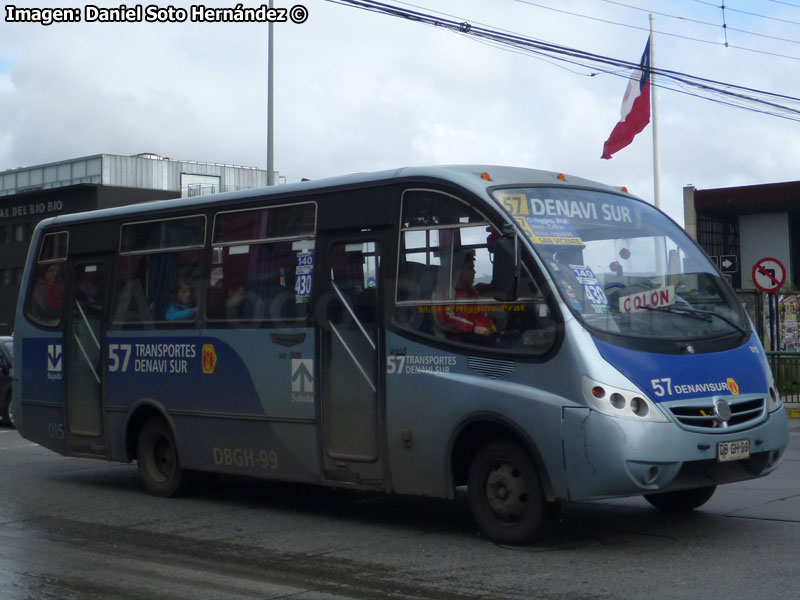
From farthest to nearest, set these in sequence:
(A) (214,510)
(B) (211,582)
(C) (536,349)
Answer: (A) (214,510)
(C) (536,349)
(B) (211,582)

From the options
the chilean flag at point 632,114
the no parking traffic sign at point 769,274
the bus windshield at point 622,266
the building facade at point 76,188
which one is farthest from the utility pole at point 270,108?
the building facade at point 76,188

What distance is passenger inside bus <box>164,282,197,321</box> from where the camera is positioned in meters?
11.1

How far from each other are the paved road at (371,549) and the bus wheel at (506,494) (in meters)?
0.14

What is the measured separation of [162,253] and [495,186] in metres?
4.27

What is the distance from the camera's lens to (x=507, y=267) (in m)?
8.09

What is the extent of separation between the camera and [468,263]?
8.67 metres

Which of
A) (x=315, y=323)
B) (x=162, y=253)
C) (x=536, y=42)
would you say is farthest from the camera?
(x=536, y=42)

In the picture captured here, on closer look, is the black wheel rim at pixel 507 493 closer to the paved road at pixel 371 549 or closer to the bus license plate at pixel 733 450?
the paved road at pixel 371 549

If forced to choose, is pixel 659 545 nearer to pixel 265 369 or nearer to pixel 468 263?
pixel 468 263

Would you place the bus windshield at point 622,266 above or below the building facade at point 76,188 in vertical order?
below

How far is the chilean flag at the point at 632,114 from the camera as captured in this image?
26031mm

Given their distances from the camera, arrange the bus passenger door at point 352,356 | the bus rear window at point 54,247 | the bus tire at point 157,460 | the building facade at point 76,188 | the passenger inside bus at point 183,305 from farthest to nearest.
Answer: the building facade at point 76,188 → the bus rear window at point 54,247 → the bus tire at point 157,460 → the passenger inside bus at point 183,305 → the bus passenger door at point 352,356

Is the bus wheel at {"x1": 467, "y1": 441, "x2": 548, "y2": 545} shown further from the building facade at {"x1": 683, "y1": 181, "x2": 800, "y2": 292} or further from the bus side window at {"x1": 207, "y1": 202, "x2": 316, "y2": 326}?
the building facade at {"x1": 683, "y1": 181, "x2": 800, "y2": 292}

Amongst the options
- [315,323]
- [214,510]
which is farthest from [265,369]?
[214,510]
